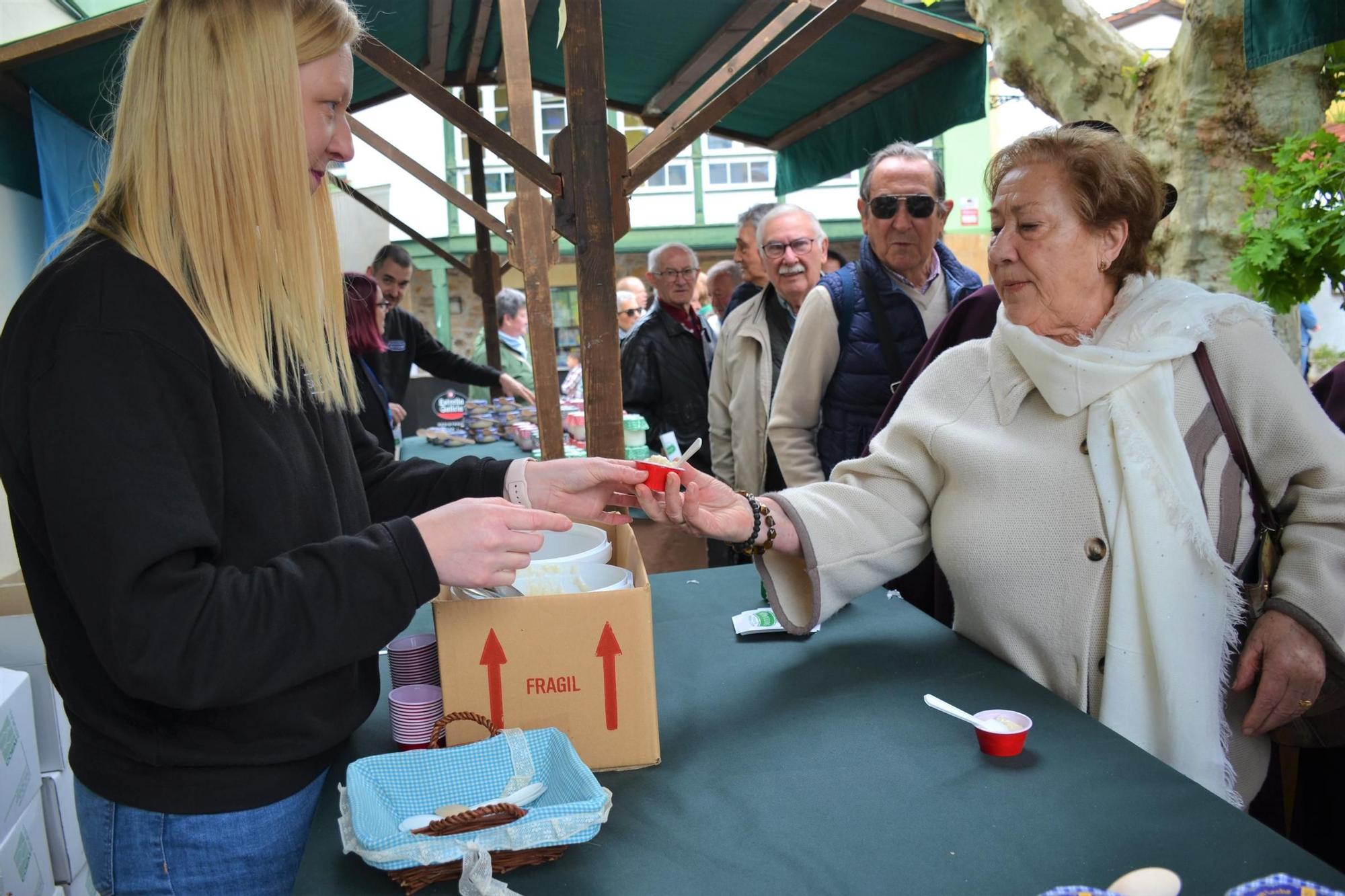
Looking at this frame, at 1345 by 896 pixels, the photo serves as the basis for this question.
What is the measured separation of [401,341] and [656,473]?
481 centimetres

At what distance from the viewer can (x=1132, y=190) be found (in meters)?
2.00

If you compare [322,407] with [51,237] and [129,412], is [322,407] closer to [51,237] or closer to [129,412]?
[129,412]

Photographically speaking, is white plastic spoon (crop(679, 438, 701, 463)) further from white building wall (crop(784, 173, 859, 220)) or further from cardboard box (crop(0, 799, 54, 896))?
white building wall (crop(784, 173, 859, 220))

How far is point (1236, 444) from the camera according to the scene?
1802 millimetres

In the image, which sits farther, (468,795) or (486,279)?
(486,279)

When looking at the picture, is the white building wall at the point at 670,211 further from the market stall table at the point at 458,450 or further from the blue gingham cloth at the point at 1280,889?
the blue gingham cloth at the point at 1280,889

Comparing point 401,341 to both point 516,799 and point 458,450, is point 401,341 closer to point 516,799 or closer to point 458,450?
point 458,450

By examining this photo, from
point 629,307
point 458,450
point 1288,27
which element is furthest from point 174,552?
point 629,307

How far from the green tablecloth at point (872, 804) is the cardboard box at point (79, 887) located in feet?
5.60

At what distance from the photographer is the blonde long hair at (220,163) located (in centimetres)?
115

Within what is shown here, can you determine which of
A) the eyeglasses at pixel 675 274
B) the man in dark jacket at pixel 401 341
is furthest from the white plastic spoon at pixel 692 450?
the man in dark jacket at pixel 401 341

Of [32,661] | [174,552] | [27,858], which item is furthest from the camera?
[32,661]

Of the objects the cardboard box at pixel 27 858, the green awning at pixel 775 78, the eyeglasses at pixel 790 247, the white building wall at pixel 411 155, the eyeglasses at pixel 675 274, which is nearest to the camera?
the cardboard box at pixel 27 858

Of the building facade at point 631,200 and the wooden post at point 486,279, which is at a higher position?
the building facade at point 631,200
